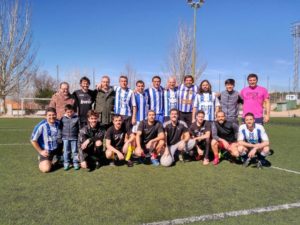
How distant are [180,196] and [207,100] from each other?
10.1 ft

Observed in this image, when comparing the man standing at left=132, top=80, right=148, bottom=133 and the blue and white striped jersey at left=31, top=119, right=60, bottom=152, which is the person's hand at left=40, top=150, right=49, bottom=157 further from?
the man standing at left=132, top=80, right=148, bottom=133

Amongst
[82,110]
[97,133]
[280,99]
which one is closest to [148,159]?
[97,133]

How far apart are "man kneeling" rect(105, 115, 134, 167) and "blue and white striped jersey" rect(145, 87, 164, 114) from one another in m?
0.94

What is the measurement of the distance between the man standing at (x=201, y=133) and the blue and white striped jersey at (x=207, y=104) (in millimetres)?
224

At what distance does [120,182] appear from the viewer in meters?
4.77

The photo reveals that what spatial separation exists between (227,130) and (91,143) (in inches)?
114

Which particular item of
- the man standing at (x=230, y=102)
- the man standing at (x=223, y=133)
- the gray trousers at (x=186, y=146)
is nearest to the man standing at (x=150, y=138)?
the gray trousers at (x=186, y=146)

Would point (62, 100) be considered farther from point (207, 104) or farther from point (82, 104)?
point (207, 104)

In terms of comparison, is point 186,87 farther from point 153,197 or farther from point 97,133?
point 153,197

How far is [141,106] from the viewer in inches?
267

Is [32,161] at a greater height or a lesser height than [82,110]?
lesser

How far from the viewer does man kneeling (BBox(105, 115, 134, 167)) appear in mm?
5898

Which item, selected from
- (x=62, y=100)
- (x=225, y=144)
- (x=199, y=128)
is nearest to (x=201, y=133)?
(x=199, y=128)

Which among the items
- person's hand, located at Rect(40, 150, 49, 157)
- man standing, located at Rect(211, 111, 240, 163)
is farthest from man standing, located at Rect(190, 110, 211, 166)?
person's hand, located at Rect(40, 150, 49, 157)
